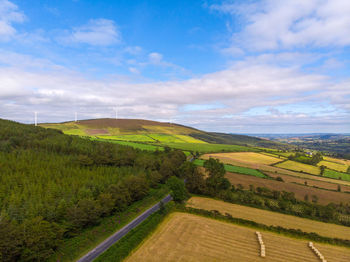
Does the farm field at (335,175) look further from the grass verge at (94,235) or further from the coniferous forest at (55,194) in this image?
the grass verge at (94,235)

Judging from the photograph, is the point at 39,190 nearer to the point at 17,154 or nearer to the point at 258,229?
the point at 17,154

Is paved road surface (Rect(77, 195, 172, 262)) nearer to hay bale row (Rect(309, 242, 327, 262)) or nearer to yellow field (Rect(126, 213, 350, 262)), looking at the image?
yellow field (Rect(126, 213, 350, 262))

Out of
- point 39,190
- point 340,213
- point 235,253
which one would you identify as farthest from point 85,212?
point 340,213

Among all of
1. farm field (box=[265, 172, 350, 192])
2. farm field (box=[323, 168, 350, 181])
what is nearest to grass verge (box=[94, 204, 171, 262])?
farm field (box=[265, 172, 350, 192])

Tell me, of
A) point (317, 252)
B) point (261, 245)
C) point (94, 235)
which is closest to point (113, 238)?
point (94, 235)

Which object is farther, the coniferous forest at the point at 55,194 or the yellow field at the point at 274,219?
the yellow field at the point at 274,219

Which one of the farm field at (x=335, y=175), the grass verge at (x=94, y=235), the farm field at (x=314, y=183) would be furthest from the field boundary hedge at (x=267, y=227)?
the farm field at (x=335, y=175)
